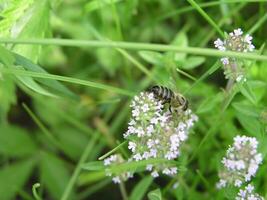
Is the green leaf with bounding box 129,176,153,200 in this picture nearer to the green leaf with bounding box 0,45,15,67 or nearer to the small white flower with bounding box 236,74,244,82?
the small white flower with bounding box 236,74,244,82

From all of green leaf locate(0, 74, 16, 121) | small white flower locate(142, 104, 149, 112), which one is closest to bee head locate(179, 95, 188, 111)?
small white flower locate(142, 104, 149, 112)

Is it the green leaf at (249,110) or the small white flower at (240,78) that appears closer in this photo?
the small white flower at (240,78)

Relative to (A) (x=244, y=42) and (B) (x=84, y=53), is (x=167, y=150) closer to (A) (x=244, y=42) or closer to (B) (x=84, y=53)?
(A) (x=244, y=42)

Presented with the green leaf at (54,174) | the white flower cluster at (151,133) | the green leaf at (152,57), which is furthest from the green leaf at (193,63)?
the green leaf at (54,174)

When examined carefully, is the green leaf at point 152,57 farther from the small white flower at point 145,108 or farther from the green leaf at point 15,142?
the green leaf at point 15,142

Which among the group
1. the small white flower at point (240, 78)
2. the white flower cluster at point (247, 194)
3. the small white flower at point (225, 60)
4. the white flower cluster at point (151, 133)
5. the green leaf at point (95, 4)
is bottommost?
the white flower cluster at point (247, 194)

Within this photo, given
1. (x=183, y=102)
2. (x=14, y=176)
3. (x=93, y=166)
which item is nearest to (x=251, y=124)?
(x=183, y=102)

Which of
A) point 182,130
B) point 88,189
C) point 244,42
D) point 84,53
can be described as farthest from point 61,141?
point 244,42
